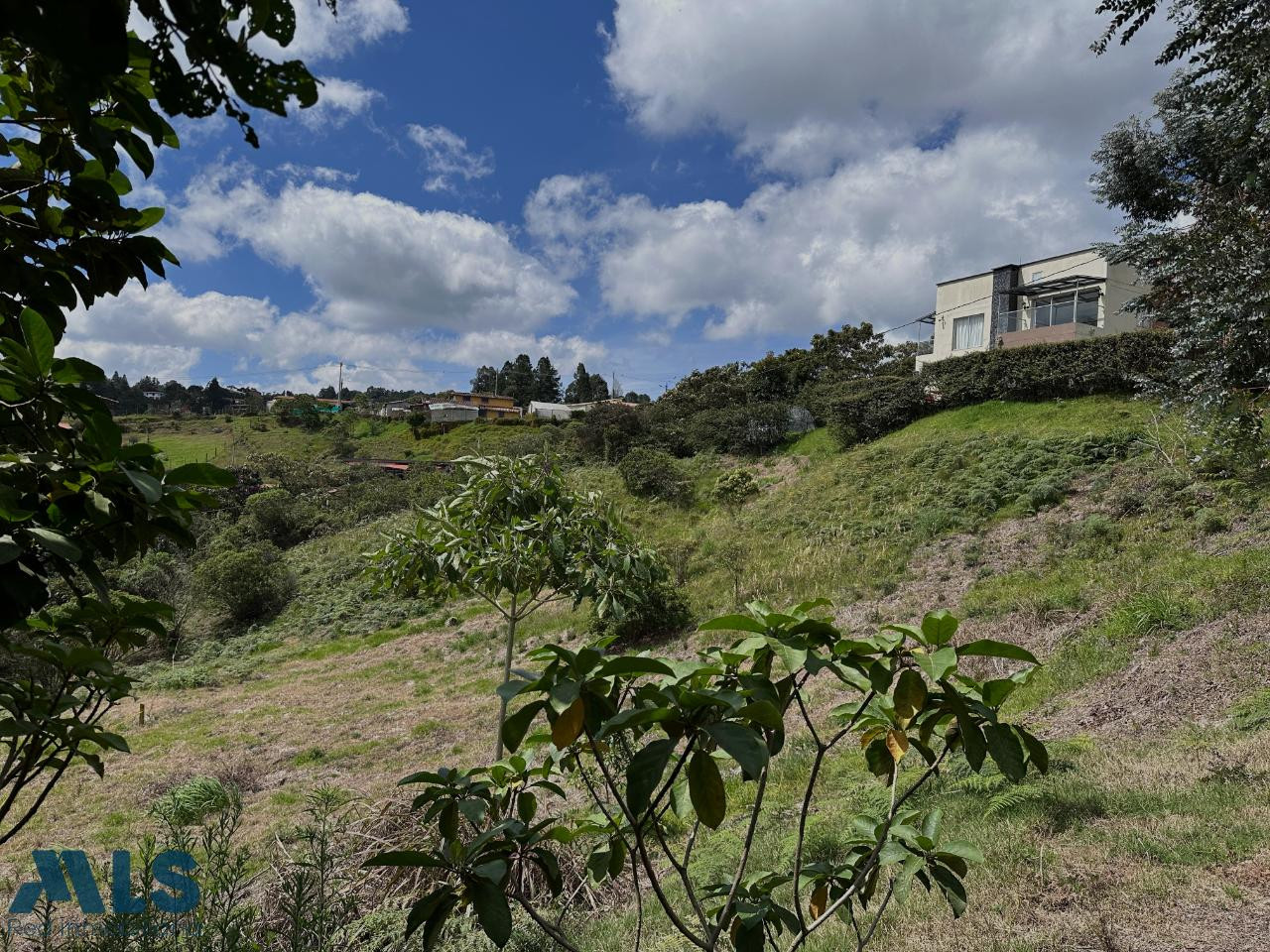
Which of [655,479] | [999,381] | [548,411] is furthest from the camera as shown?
[548,411]

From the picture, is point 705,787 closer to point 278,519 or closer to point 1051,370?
point 1051,370

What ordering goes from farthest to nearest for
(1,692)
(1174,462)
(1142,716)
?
(1174,462) < (1142,716) < (1,692)

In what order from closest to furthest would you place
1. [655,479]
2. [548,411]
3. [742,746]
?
[742,746] < [655,479] < [548,411]

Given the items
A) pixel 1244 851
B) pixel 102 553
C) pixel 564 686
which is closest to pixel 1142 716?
pixel 1244 851

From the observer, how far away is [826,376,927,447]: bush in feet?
65.9

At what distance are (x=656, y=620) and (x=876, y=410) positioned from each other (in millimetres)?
11818

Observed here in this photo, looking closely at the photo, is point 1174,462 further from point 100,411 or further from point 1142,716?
point 100,411

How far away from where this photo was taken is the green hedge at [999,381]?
52.3ft

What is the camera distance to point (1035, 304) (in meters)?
25.0

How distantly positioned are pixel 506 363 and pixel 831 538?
231 feet

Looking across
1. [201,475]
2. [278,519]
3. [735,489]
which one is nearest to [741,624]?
[201,475]

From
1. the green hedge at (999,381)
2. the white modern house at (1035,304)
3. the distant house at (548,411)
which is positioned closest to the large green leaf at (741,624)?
the green hedge at (999,381)

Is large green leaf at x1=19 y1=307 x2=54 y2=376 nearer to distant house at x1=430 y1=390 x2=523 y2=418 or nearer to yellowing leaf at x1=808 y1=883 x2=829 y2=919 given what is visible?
yellowing leaf at x1=808 y1=883 x2=829 y2=919

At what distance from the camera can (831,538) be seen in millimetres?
14008
